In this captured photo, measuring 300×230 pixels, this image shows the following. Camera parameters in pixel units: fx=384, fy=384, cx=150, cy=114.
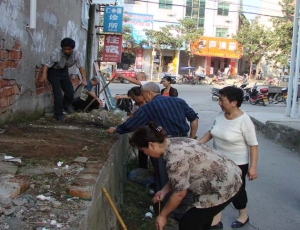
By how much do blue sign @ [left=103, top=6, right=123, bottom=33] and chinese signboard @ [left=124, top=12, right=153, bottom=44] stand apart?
71.9 feet

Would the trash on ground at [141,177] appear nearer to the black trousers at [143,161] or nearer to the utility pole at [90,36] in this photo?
the black trousers at [143,161]

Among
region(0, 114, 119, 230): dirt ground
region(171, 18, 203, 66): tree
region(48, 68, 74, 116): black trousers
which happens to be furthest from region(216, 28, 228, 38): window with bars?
region(0, 114, 119, 230): dirt ground

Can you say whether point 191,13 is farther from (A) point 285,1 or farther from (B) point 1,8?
(B) point 1,8

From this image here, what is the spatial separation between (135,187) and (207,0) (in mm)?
36814

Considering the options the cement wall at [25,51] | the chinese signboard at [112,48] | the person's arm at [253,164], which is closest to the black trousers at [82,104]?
the cement wall at [25,51]

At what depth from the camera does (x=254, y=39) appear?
36.9 metres

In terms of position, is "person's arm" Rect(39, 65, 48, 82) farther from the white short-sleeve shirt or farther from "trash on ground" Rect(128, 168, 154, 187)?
the white short-sleeve shirt

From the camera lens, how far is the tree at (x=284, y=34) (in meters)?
25.4

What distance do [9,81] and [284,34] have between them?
23.7 meters

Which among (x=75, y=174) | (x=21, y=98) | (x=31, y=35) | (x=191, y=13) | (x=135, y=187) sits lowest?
(x=135, y=187)

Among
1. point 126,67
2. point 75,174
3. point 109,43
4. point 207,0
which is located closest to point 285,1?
point 207,0

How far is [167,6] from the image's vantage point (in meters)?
37.7

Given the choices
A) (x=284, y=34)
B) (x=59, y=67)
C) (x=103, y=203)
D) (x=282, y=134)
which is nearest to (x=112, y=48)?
(x=282, y=134)

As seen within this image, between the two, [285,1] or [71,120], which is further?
[285,1]
